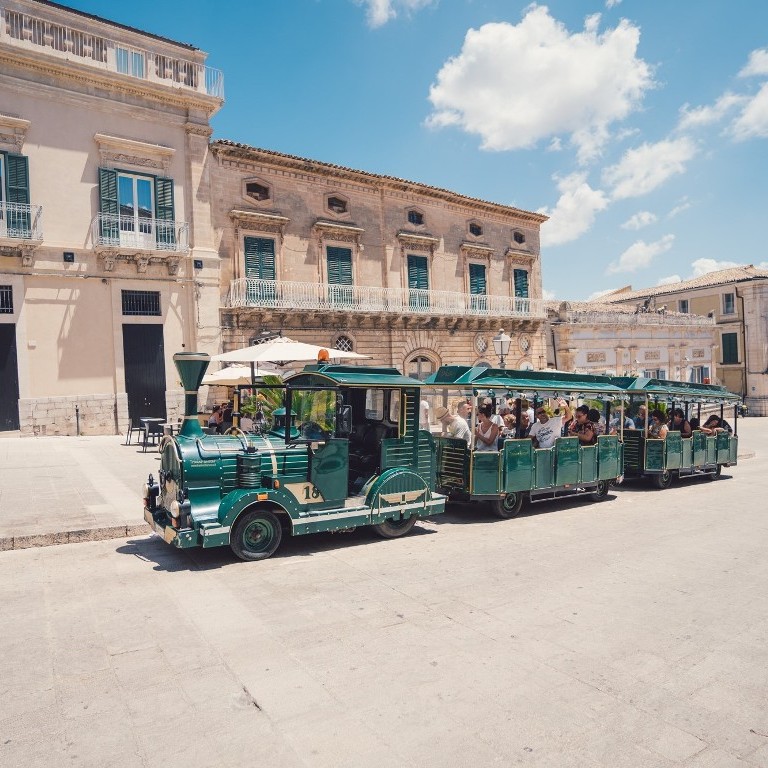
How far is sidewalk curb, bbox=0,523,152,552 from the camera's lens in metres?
7.47

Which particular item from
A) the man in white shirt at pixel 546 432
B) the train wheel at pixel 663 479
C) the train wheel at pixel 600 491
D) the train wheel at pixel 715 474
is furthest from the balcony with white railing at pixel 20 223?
the train wheel at pixel 715 474

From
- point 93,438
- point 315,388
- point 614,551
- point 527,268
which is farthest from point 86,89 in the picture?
point 527,268

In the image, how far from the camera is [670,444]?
12.6 m

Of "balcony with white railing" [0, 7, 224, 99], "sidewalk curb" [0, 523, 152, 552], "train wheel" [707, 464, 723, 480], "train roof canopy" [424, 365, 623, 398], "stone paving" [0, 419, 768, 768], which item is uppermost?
"balcony with white railing" [0, 7, 224, 99]

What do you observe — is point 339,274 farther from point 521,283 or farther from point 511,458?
point 511,458

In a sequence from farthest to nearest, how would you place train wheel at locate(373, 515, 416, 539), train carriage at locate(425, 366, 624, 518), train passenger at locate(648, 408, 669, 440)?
train passenger at locate(648, 408, 669, 440)
train carriage at locate(425, 366, 624, 518)
train wheel at locate(373, 515, 416, 539)

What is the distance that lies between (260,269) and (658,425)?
596 inches

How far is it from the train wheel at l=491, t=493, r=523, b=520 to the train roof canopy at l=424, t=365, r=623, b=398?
5.44 feet

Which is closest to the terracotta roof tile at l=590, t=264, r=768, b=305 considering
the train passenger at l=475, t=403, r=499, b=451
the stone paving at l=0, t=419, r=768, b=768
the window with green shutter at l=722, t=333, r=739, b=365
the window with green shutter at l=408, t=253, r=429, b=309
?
the window with green shutter at l=722, t=333, r=739, b=365

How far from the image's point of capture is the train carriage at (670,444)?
1245 cm

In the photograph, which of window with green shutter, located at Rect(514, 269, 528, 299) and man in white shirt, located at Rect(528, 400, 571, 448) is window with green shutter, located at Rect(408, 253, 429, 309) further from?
man in white shirt, located at Rect(528, 400, 571, 448)

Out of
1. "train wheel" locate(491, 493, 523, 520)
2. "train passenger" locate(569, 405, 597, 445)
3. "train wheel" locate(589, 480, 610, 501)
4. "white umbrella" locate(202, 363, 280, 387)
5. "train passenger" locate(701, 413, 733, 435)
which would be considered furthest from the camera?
"white umbrella" locate(202, 363, 280, 387)

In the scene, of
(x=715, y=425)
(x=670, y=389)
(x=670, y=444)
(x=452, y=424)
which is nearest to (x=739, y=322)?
(x=715, y=425)

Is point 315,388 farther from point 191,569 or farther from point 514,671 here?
point 514,671
